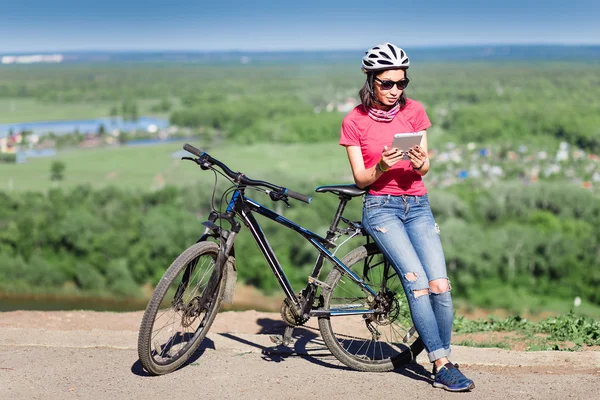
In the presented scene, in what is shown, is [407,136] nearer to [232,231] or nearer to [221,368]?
[232,231]

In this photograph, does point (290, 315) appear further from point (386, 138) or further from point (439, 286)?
point (386, 138)

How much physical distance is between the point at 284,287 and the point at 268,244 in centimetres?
31

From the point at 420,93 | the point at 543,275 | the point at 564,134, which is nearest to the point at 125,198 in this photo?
the point at 543,275

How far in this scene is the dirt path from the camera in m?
4.73

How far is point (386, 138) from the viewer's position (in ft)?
15.8

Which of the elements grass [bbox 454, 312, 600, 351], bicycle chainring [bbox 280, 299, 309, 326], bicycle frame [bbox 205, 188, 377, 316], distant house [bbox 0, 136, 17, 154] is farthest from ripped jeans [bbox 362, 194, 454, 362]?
distant house [bbox 0, 136, 17, 154]

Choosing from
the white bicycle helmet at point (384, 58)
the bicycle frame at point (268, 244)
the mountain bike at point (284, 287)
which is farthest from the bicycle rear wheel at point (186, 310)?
the white bicycle helmet at point (384, 58)

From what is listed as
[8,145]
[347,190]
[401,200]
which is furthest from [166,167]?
[401,200]

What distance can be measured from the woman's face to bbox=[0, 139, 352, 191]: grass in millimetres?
49032

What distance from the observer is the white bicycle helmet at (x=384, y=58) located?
4.70 meters

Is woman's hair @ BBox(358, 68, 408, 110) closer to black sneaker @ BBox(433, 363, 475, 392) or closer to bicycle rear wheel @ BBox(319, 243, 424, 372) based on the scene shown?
bicycle rear wheel @ BBox(319, 243, 424, 372)

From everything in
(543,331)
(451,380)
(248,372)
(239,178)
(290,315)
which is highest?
(239,178)

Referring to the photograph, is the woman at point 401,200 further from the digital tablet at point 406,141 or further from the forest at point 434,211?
the forest at point 434,211

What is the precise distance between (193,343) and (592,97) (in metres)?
143
